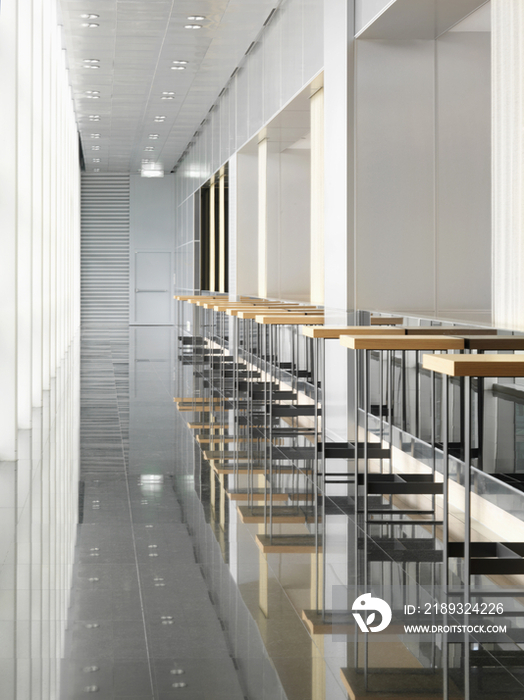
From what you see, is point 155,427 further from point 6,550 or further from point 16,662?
point 16,662

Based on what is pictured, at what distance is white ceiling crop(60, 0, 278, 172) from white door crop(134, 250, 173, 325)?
7227mm

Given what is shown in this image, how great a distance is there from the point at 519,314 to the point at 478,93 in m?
3.11

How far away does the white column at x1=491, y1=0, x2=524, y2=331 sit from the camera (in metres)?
3.85

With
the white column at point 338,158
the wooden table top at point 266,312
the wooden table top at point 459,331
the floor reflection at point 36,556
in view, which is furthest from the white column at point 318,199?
the wooden table top at point 459,331

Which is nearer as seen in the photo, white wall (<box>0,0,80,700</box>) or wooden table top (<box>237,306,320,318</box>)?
white wall (<box>0,0,80,700</box>)

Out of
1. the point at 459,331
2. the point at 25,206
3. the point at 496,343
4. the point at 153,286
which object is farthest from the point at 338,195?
the point at 153,286

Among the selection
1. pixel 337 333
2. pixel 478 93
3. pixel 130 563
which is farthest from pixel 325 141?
pixel 130 563

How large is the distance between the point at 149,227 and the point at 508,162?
68.3 ft

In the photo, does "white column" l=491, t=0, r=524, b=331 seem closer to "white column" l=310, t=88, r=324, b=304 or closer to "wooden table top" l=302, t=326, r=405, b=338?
"wooden table top" l=302, t=326, r=405, b=338

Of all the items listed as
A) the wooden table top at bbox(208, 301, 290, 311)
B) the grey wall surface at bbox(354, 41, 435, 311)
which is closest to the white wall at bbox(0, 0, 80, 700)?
the wooden table top at bbox(208, 301, 290, 311)

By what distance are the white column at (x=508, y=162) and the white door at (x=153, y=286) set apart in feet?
67.1

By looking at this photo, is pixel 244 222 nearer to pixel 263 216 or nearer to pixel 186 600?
pixel 263 216

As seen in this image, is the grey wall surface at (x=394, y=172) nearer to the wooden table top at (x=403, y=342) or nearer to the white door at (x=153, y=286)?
the wooden table top at (x=403, y=342)

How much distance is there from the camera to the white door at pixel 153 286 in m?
24.2
